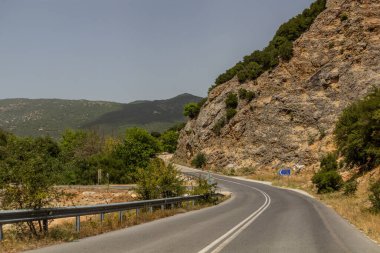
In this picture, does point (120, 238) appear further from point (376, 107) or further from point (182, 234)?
point (376, 107)

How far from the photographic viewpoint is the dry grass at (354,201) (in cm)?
1617

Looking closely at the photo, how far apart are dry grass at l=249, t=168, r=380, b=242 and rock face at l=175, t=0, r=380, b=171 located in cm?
447

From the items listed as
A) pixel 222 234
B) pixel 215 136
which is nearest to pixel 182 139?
pixel 215 136

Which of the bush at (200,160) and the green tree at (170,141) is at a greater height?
the green tree at (170,141)

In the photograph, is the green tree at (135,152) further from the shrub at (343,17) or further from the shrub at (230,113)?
the shrub at (343,17)

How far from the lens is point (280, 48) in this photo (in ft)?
258

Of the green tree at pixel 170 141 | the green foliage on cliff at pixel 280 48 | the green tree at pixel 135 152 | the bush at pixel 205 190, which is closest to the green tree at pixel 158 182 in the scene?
the bush at pixel 205 190

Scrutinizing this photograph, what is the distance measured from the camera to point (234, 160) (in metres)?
74.8

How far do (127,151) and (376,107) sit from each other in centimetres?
4071

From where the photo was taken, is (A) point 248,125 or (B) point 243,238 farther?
(A) point 248,125

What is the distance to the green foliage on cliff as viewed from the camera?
7838 cm

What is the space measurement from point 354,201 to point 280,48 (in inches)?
2120

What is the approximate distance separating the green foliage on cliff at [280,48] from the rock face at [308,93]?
1.73m

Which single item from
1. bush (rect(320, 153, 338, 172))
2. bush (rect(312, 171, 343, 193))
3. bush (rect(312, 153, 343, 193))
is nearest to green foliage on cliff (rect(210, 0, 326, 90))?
bush (rect(320, 153, 338, 172))
